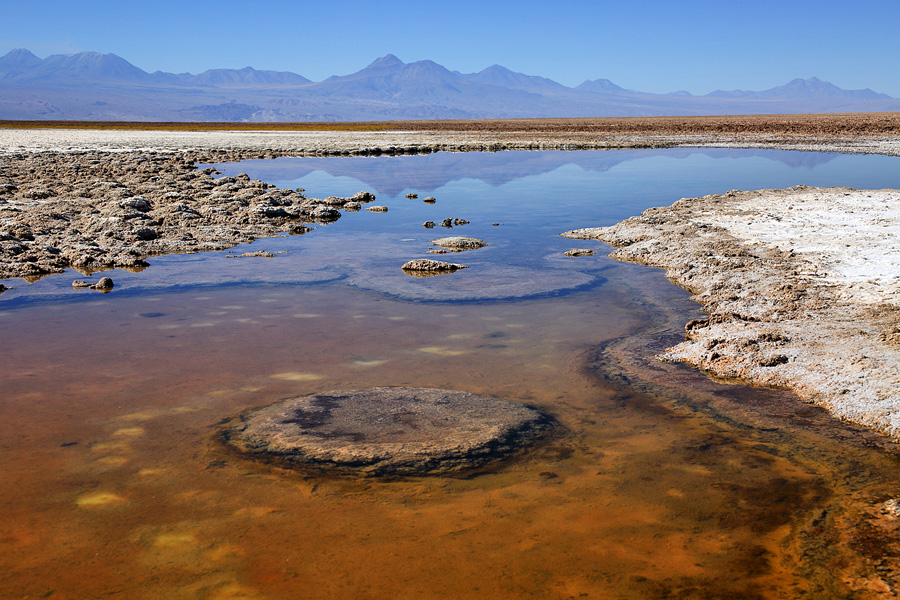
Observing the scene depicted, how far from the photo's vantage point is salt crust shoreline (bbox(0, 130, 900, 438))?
4660 mm

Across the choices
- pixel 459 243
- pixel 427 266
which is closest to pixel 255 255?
pixel 427 266

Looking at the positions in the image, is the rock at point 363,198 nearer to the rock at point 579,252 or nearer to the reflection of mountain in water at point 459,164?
the reflection of mountain in water at point 459,164

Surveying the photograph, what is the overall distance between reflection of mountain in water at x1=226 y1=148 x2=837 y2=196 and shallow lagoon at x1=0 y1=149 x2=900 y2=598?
10626 mm

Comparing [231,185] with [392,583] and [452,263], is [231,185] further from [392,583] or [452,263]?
[392,583]

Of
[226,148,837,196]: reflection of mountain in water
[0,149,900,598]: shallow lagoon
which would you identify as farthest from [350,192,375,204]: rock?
[0,149,900,598]: shallow lagoon

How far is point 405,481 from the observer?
3549mm

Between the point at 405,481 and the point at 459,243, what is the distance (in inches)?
264

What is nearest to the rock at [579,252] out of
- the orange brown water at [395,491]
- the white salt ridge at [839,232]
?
the white salt ridge at [839,232]

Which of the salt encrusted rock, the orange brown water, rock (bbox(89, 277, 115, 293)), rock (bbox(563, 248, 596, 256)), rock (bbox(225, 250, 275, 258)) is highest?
rock (bbox(563, 248, 596, 256))

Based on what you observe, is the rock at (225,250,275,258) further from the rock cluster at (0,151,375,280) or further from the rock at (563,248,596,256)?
the rock at (563,248,596,256)

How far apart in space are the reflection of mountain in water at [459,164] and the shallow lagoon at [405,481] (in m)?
10.6

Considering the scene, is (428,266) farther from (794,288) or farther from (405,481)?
(405,481)

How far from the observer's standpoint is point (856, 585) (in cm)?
274

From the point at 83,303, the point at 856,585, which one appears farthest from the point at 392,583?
the point at 83,303
